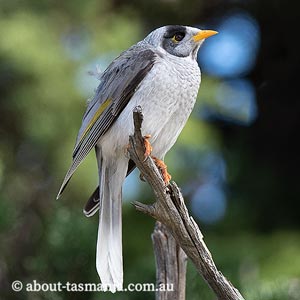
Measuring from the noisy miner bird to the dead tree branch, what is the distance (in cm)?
24

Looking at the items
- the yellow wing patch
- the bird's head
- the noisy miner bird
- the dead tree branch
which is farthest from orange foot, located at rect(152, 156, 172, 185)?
the bird's head

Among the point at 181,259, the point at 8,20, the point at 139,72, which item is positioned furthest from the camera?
Answer: the point at 8,20

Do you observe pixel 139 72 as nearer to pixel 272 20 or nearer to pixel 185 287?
pixel 185 287

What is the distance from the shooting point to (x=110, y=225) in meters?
3.09

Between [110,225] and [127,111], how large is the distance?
0.40 meters

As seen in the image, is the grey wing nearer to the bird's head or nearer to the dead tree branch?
the bird's head

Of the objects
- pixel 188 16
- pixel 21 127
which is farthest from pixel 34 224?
pixel 188 16

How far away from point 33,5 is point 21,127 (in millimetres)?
626

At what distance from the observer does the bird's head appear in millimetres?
3148

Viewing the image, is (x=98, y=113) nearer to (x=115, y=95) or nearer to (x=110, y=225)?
(x=115, y=95)

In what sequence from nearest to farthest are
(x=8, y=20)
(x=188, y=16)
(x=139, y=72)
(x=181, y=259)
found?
(x=181, y=259) → (x=139, y=72) → (x=8, y=20) → (x=188, y=16)

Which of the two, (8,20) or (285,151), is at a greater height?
(8,20)

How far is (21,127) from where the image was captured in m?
4.59

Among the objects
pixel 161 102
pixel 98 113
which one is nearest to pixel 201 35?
pixel 161 102
